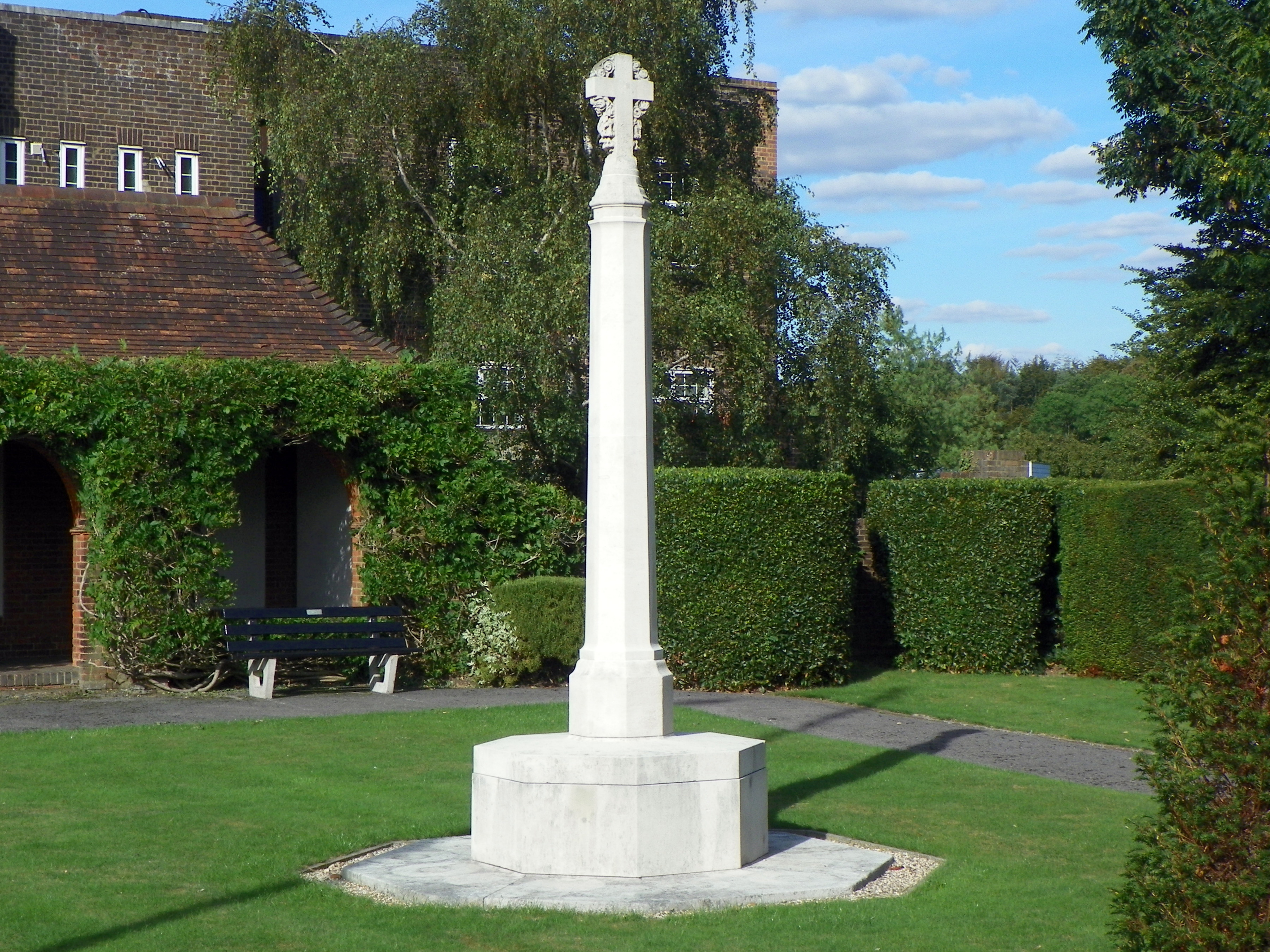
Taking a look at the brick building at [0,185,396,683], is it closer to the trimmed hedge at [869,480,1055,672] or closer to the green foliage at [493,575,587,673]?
the green foliage at [493,575,587,673]

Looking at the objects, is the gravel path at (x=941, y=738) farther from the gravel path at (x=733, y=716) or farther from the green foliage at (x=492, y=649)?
the green foliage at (x=492, y=649)

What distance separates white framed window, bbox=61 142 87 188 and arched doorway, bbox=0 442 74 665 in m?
9.36

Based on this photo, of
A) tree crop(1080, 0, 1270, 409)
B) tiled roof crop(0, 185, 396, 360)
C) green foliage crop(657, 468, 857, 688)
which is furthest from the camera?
tree crop(1080, 0, 1270, 409)

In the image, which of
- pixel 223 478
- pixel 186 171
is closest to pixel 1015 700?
pixel 223 478

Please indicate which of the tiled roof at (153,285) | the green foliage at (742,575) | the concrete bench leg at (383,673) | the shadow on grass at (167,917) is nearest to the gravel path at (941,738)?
the green foliage at (742,575)

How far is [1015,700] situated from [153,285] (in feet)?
36.8

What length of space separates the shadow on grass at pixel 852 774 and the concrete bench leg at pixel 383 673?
6098mm

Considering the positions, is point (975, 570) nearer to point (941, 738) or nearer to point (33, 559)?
point (941, 738)

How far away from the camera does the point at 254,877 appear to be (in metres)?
7.57

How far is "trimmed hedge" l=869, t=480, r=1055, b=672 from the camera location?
59.2 feet

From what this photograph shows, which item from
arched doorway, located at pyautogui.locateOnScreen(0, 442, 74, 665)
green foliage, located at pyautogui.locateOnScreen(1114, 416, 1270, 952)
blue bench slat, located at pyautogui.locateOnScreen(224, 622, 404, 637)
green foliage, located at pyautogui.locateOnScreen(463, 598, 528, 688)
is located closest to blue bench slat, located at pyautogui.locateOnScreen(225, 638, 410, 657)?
blue bench slat, located at pyautogui.locateOnScreen(224, 622, 404, 637)

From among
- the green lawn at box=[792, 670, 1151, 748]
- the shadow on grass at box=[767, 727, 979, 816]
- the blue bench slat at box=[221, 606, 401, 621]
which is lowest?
the green lawn at box=[792, 670, 1151, 748]

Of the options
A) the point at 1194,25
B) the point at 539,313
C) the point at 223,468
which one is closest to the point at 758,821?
the point at 223,468

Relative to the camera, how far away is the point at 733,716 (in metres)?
14.0
